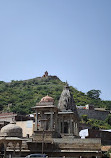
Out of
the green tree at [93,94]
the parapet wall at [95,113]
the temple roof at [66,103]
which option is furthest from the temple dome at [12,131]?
the green tree at [93,94]

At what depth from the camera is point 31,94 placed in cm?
9088

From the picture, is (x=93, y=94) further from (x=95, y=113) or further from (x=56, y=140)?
(x=56, y=140)

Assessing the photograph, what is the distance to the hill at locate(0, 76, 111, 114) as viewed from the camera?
78438mm

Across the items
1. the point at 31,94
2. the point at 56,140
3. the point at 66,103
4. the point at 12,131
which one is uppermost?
the point at 31,94

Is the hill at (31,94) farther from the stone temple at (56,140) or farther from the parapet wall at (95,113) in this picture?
the stone temple at (56,140)

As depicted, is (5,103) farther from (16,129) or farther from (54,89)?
(16,129)

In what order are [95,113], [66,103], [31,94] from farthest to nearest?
[31,94], [95,113], [66,103]

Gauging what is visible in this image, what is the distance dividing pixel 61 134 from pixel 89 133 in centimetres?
1398

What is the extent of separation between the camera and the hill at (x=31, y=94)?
78.4 metres

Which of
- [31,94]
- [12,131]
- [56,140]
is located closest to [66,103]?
[56,140]

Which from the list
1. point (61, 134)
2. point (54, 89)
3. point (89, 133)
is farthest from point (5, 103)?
point (61, 134)

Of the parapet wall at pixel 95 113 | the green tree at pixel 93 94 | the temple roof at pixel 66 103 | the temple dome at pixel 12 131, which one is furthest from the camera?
the green tree at pixel 93 94

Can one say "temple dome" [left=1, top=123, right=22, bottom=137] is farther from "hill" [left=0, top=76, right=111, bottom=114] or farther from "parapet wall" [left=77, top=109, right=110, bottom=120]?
"parapet wall" [left=77, top=109, right=110, bottom=120]


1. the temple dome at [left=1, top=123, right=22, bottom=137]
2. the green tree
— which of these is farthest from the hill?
the temple dome at [left=1, top=123, right=22, bottom=137]
